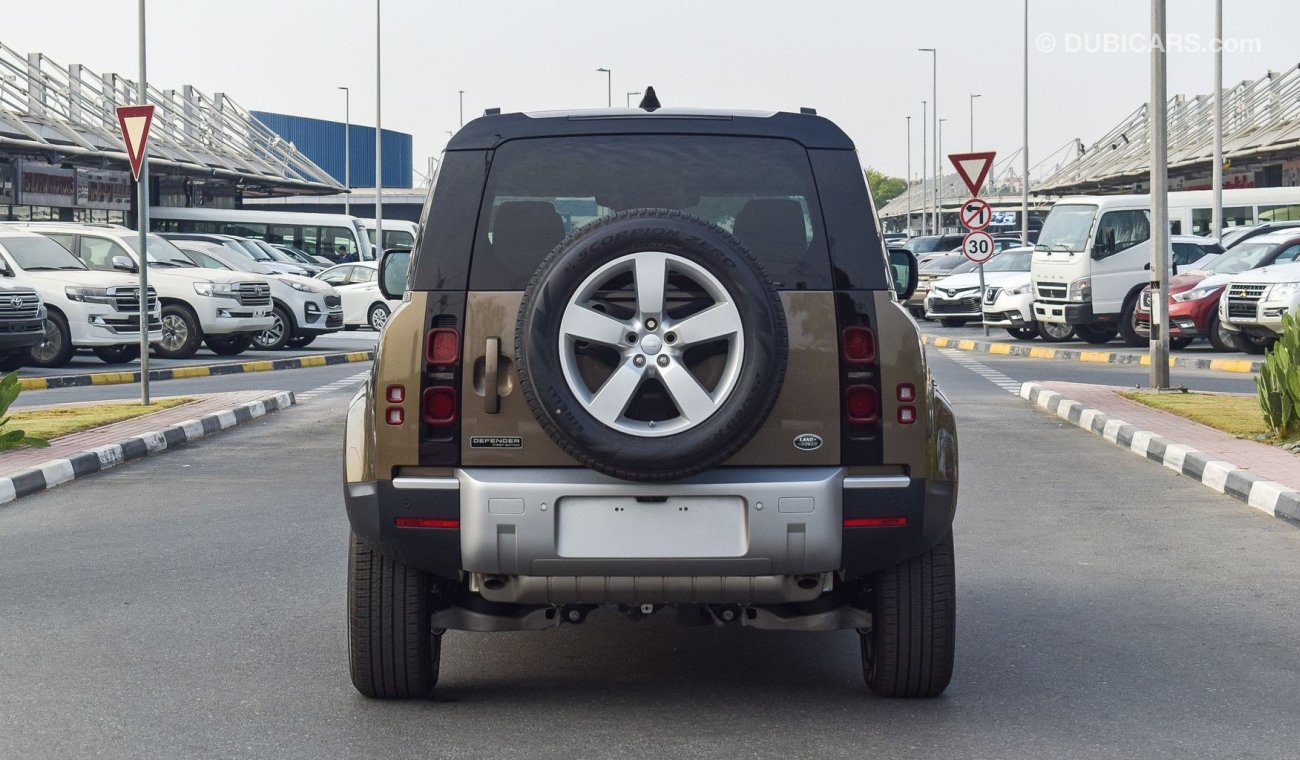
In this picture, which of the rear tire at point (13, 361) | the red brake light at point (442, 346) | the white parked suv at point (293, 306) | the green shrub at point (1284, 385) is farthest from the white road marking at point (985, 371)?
the red brake light at point (442, 346)

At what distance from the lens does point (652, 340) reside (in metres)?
4.63

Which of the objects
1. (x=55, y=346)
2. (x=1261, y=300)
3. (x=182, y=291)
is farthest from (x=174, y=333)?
(x=1261, y=300)

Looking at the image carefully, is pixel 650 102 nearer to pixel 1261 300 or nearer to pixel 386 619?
pixel 386 619

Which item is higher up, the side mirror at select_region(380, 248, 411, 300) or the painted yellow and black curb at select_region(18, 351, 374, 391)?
the side mirror at select_region(380, 248, 411, 300)

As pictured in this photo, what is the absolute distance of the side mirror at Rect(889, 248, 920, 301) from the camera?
21.2ft

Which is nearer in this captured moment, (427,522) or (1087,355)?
(427,522)

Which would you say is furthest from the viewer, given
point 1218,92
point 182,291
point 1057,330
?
point 1218,92

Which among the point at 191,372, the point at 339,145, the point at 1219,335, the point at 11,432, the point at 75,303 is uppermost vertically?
the point at 339,145

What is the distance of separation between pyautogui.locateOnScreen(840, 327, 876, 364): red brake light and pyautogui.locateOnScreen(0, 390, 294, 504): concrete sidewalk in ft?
23.1

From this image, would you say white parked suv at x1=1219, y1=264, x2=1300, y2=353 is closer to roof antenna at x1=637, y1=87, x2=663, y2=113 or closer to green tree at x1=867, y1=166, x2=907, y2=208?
roof antenna at x1=637, y1=87, x2=663, y2=113

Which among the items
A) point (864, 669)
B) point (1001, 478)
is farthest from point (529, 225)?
point (1001, 478)

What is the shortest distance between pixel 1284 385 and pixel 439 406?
8.88 meters

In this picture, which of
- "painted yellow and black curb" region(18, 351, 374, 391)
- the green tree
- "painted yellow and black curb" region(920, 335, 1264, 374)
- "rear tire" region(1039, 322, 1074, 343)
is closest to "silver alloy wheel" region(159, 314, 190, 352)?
"painted yellow and black curb" region(18, 351, 374, 391)

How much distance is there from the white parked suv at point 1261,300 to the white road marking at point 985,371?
3.34 metres
